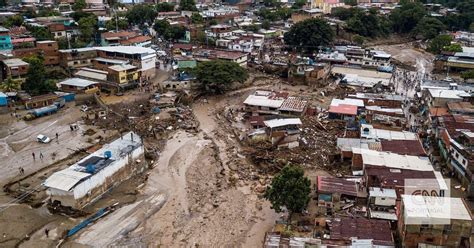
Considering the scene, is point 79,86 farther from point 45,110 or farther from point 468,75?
point 468,75

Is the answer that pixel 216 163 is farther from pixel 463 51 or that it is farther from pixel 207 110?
pixel 463 51

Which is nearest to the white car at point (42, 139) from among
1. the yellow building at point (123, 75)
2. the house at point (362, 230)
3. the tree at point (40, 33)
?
the yellow building at point (123, 75)

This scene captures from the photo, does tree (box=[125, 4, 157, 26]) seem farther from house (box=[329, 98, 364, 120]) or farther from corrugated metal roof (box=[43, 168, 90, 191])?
corrugated metal roof (box=[43, 168, 90, 191])

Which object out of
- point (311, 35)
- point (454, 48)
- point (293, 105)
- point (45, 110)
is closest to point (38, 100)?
point (45, 110)

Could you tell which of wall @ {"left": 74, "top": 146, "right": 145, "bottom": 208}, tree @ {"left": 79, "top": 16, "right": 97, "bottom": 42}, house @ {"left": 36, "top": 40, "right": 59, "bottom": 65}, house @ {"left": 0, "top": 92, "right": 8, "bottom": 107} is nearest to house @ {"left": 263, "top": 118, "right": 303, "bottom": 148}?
wall @ {"left": 74, "top": 146, "right": 145, "bottom": 208}

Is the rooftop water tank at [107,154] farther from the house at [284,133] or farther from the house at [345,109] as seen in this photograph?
the house at [345,109]

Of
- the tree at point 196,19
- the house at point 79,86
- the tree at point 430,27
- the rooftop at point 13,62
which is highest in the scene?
the tree at point 196,19
